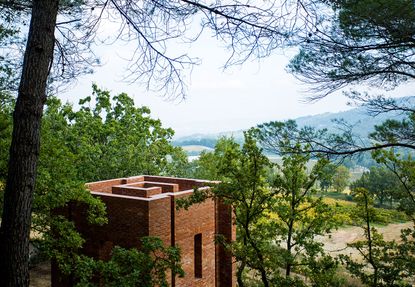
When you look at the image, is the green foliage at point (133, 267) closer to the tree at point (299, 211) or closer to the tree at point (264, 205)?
the tree at point (264, 205)

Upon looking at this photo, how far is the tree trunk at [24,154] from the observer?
3.70 metres

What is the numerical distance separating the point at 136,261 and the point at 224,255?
7.06m

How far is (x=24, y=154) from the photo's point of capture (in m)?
3.74

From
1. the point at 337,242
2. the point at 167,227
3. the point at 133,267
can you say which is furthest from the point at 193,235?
the point at 337,242

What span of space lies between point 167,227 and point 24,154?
6.69 m

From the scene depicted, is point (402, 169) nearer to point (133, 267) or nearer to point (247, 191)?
point (247, 191)

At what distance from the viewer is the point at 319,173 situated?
9.03 m

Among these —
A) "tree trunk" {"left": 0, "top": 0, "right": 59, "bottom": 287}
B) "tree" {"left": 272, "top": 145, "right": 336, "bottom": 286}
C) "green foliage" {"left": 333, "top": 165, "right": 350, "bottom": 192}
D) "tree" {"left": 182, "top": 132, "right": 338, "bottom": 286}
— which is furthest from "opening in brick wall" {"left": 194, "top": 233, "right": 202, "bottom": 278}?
"green foliage" {"left": 333, "top": 165, "right": 350, "bottom": 192}

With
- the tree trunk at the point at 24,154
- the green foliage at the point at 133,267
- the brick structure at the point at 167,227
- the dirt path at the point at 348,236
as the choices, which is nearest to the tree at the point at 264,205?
the brick structure at the point at 167,227

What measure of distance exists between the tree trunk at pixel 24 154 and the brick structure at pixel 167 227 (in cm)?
579

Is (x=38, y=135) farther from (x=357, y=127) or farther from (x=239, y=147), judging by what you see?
(x=357, y=127)

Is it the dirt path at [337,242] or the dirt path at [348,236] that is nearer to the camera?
the dirt path at [337,242]

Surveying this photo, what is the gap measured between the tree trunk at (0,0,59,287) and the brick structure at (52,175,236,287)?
5.79 metres

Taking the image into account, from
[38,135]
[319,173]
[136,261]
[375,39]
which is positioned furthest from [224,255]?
[38,135]
